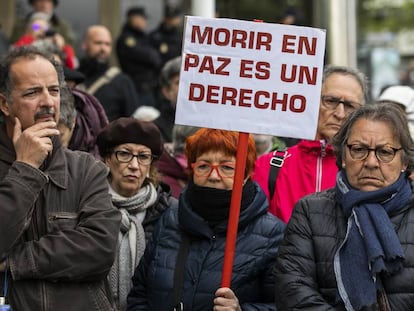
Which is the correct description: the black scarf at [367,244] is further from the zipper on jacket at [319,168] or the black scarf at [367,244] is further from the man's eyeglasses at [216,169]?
the zipper on jacket at [319,168]

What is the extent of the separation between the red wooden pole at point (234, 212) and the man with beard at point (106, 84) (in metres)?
4.68

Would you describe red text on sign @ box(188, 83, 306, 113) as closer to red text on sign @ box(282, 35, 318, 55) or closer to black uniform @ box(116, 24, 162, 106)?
red text on sign @ box(282, 35, 318, 55)

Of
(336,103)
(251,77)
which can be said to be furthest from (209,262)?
(336,103)

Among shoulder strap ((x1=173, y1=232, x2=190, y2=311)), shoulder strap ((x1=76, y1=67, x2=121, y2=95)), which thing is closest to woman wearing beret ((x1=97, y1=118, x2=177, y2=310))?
shoulder strap ((x1=173, y1=232, x2=190, y2=311))

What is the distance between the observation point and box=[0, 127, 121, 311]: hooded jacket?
4.91m

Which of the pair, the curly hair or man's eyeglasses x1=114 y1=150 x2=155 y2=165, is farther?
man's eyeglasses x1=114 y1=150 x2=155 y2=165

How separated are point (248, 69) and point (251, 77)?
42mm

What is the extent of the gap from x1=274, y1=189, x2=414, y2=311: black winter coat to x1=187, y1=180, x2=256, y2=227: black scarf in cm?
47

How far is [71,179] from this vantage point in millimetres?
5219

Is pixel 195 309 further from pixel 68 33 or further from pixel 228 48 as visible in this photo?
pixel 68 33

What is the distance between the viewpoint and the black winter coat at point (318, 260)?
4957 millimetres

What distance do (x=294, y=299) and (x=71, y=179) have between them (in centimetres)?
118

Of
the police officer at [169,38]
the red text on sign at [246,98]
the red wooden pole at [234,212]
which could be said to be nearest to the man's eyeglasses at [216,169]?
the red wooden pole at [234,212]

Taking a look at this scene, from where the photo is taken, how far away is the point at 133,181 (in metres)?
6.21
